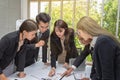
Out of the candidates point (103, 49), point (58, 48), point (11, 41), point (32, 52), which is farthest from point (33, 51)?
point (103, 49)

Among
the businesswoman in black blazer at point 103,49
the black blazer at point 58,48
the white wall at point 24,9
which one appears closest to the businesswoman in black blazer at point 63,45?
the black blazer at point 58,48

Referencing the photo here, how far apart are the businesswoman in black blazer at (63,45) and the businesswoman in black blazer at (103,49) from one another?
82cm

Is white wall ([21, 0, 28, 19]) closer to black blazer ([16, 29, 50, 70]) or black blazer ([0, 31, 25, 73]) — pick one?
black blazer ([16, 29, 50, 70])

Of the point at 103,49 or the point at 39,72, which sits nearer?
the point at 103,49

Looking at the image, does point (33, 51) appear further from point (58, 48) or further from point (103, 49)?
point (103, 49)

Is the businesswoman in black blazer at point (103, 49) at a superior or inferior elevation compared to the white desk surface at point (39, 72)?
superior

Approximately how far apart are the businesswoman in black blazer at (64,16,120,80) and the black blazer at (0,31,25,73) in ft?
2.01

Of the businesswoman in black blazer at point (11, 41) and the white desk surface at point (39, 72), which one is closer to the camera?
the businesswoman in black blazer at point (11, 41)

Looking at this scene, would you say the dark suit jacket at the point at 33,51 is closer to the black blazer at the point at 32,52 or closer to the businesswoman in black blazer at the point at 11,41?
the black blazer at the point at 32,52

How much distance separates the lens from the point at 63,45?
2.41 metres

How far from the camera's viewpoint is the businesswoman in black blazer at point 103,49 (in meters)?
1.36

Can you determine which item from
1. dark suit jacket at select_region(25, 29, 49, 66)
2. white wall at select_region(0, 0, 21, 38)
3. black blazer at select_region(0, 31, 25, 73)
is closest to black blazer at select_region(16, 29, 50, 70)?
dark suit jacket at select_region(25, 29, 49, 66)

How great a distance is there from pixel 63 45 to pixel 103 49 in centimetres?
107

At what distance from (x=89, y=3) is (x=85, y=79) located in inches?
55.0
